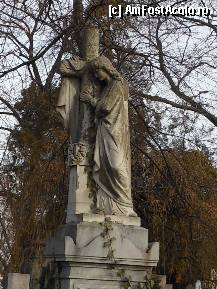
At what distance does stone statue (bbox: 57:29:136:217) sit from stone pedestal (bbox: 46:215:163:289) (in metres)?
0.24

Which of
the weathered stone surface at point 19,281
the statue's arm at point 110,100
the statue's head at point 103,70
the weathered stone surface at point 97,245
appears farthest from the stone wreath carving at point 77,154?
the weathered stone surface at point 19,281

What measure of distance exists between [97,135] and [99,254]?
1.43 m

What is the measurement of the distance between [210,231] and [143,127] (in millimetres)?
2430

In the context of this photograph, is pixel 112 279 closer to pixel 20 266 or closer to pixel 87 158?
pixel 87 158

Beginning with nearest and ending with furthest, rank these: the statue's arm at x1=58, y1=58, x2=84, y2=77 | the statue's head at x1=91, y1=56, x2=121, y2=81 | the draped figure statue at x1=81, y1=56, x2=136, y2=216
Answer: the draped figure statue at x1=81, y1=56, x2=136, y2=216, the statue's head at x1=91, y1=56, x2=121, y2=81, the statue's arm at x1=58, y1=58, x2=84, y2=77

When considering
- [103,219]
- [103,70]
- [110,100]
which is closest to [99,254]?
[103,219]

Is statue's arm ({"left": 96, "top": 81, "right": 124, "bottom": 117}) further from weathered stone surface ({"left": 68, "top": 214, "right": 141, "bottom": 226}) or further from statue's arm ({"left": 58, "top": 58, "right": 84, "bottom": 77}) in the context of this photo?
weathered stone surface ({"left": 68, "top": 214, "right": 141, "bottom": 226})

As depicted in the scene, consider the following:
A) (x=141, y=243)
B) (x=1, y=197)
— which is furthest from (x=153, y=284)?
(x=1, y=197)

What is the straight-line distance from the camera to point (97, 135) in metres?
7.38

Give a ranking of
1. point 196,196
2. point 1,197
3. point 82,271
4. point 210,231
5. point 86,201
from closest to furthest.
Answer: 1. point 82,271
2. point 86,201
3. point 210,231
4. point 196,196
5. point 1,197

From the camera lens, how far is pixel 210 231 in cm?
1194

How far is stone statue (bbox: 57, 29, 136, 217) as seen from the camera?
715 cm

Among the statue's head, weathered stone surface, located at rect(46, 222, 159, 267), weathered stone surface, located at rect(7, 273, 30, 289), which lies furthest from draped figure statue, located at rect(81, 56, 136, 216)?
weathered stone surface, located at rect(7, 273, 30, 289)

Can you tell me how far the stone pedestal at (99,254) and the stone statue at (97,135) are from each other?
0.24m
